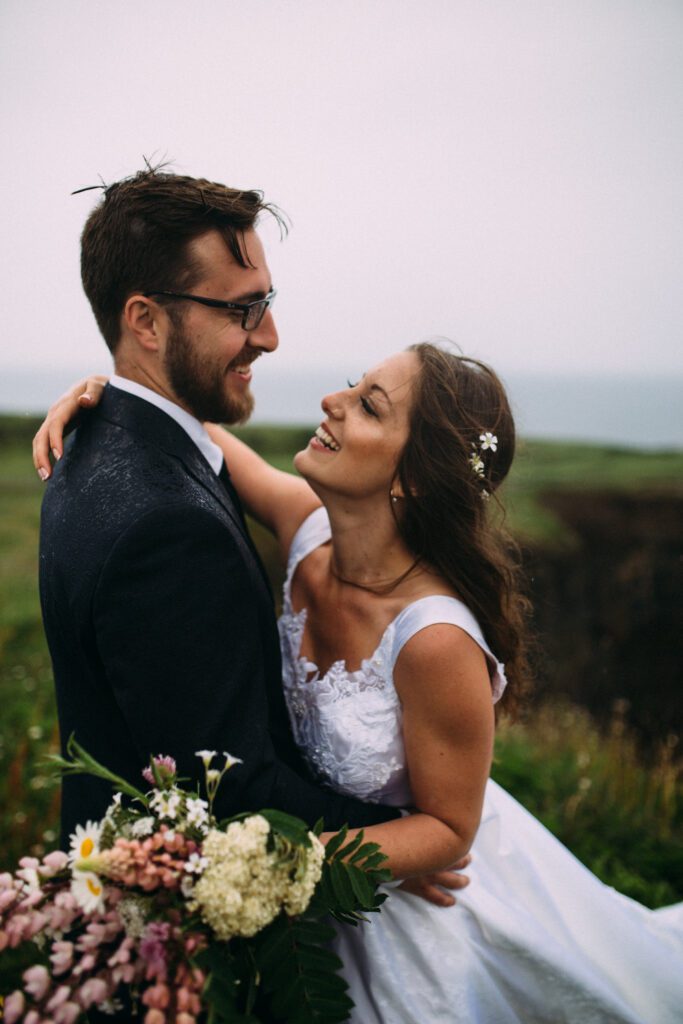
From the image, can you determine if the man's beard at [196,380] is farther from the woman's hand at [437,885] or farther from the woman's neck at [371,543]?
the woman's hand at [437,885]

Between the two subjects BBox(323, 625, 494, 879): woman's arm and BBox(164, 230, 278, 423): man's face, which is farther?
BBox(164, 230, 278, 423): man's face

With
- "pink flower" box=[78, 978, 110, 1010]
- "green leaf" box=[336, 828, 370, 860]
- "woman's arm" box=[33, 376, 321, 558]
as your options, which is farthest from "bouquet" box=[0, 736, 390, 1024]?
"woman's arm" box=[33, 376, 321, 558]

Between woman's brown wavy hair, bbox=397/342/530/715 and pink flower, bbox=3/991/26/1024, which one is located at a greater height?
woman's brown wavy hair, bbox=397/342/530/715

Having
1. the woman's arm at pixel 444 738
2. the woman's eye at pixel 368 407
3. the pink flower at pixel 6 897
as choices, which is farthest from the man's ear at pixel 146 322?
the pink flower at pixel 6 897

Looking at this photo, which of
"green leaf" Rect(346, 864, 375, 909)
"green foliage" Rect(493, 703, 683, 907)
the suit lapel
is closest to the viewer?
"green leaf" Rect(346, 864, 375, 909)

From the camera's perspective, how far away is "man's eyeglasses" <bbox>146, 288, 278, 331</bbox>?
8.90 ft

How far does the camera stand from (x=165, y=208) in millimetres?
2703

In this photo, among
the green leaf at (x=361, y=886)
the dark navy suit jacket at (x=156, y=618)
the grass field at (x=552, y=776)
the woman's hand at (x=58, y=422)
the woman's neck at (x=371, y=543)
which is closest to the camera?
the green leaf at (x=361, y=886)

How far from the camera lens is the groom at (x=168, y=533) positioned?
6.85 ft

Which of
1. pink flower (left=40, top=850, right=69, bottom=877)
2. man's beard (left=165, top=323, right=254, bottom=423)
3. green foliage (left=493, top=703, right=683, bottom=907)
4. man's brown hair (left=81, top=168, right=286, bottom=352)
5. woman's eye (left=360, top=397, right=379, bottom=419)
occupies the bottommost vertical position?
green foliage (left=493, top=703, right=683, bottom=907)

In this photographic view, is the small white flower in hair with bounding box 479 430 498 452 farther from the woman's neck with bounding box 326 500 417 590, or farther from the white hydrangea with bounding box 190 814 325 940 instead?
the white hydrangea with bounding box 190 814 325 940

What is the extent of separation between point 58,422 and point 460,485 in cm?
146

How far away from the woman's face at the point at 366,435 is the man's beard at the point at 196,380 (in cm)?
36

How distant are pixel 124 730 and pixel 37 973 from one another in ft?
3.11
